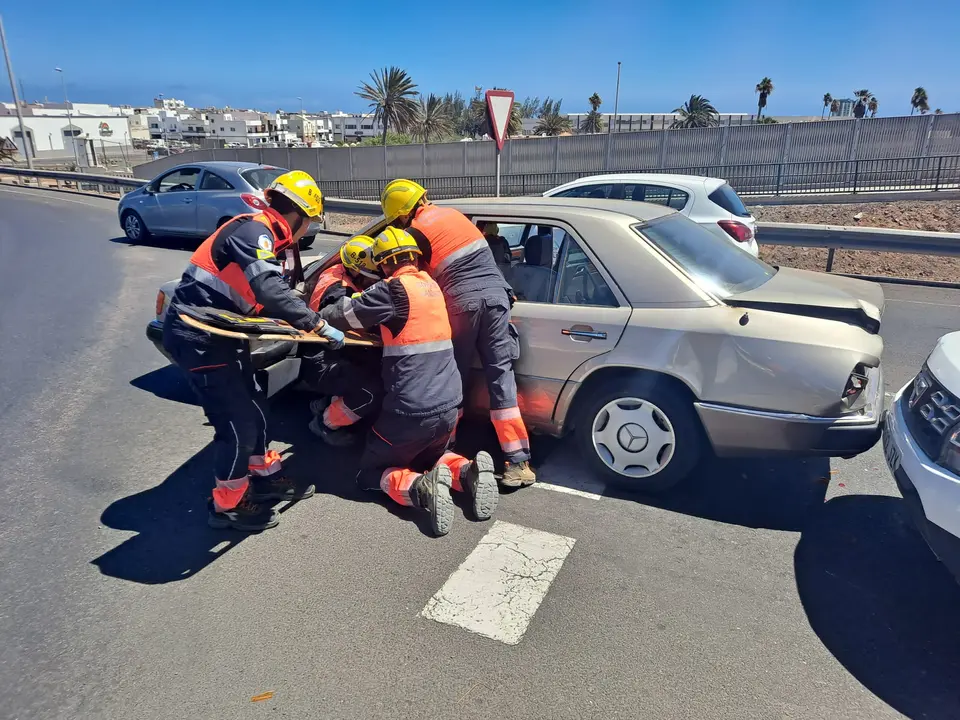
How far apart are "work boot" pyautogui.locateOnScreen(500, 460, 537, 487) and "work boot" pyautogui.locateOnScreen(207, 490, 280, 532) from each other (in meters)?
1.35

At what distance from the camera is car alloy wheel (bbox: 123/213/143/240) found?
13922 mm

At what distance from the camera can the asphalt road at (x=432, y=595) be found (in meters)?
2.63

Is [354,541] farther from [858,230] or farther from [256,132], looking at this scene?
[256,132]

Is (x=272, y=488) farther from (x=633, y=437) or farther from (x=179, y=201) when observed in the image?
(x=179, y=201)

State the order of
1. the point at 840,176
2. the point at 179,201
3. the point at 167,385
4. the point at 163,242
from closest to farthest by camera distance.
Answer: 1. the point at 167,385
2. the point at 179,201
3. the point at 163,242
4. the point at 840,176

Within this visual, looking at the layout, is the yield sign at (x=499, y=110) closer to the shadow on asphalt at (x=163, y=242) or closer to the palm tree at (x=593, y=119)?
the shadow on asphalt at (x=163, y=242)

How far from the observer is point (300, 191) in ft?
12.6

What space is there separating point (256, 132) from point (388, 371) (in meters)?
133

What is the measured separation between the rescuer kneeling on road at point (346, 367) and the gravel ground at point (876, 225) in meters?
9.24

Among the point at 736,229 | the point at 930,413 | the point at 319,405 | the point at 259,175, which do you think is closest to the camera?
the point at 930,413

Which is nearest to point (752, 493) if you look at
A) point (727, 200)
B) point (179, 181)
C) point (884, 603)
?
point (884, 603)

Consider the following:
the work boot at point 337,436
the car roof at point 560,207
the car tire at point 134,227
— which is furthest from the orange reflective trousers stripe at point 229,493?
the car tire at point 134,227

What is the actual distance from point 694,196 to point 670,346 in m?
5.88

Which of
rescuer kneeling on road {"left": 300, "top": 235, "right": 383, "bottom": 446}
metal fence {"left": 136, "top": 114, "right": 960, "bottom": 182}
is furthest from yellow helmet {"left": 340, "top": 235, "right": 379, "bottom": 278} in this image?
metal fence {"left": 136, "top": 114, "right": 960, "bottom": 182}
